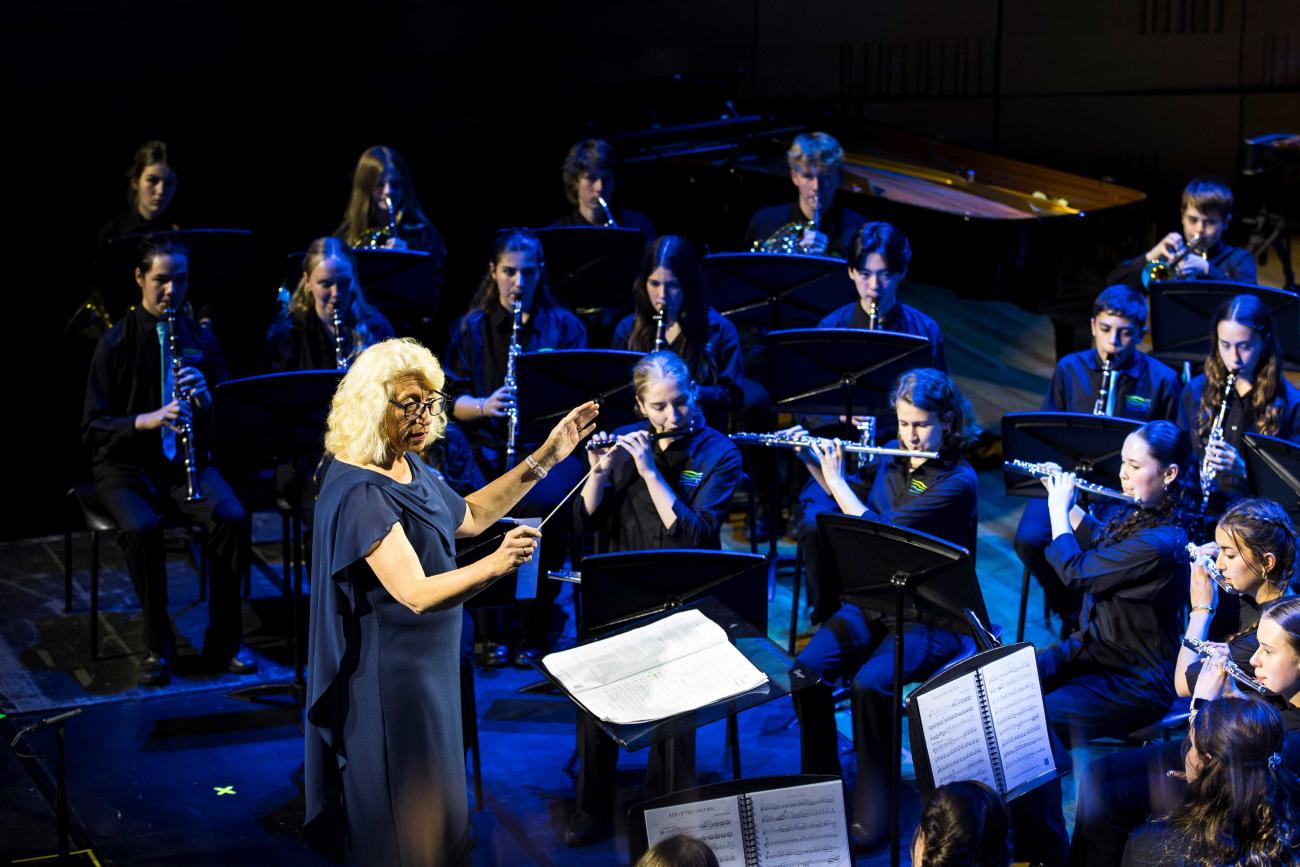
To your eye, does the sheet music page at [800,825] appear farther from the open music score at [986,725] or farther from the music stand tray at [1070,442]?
the music stand tray at [1070,442]

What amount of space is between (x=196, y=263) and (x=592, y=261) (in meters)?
1.58

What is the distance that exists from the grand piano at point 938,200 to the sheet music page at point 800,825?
4243mm

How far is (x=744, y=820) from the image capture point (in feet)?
10.2

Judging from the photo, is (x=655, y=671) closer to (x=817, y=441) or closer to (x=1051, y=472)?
(x=817, y=441)

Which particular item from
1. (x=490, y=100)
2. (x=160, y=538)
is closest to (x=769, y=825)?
(x=160, y=538)

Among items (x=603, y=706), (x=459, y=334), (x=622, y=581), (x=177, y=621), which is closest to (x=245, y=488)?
(x=177, y=621)

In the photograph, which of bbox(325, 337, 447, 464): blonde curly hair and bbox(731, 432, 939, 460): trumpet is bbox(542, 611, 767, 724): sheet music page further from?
bbox(731, 432, 939, 460): trumpet

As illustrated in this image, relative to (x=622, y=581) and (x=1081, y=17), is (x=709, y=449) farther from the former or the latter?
(x=1081, y=17)

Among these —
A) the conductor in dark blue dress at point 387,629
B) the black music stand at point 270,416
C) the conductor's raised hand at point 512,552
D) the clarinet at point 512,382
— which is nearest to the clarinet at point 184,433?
the black music stand at point 270,416

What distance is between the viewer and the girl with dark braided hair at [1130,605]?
421cm

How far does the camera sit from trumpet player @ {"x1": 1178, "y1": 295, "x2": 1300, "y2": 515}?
Answer: 501 centimetres

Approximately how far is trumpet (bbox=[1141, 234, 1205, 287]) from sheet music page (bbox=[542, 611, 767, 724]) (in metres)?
3.34

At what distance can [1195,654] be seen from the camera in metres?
3.98

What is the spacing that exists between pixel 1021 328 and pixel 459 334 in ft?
13.2
